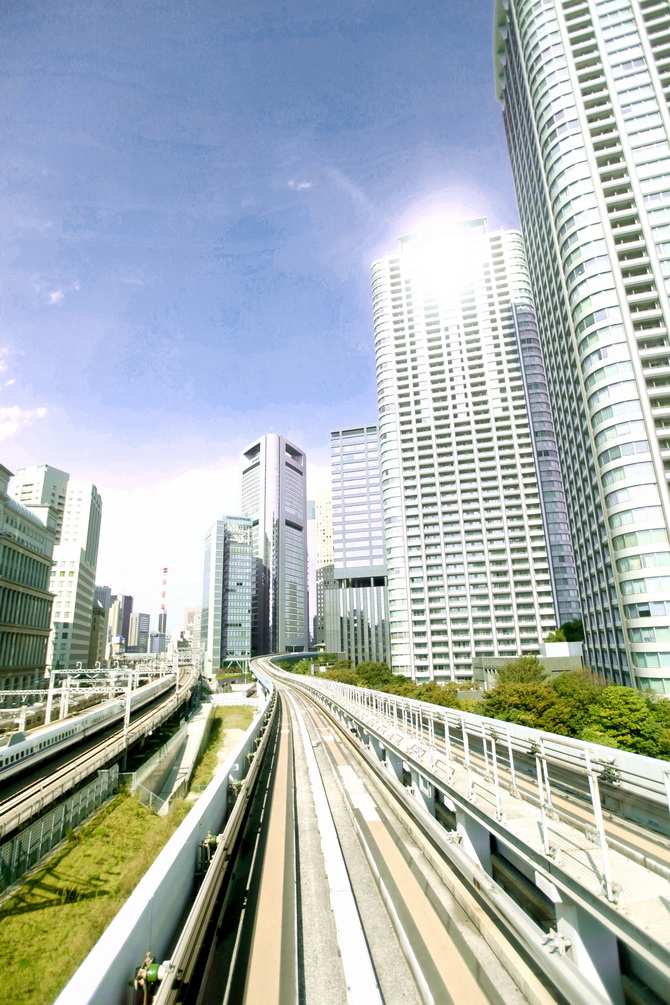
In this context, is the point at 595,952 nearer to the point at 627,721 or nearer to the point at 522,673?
the point at 627,721

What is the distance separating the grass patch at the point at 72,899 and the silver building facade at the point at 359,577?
13952 cm

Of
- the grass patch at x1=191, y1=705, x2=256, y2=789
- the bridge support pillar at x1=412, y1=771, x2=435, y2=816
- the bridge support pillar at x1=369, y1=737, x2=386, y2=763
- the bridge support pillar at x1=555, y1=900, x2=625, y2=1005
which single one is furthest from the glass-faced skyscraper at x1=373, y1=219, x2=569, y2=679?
the bridge support pillar at x1=555, y1=900, x2=625, y2=1005

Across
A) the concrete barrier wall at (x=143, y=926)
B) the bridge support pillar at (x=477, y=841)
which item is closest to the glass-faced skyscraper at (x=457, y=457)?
the bridge support pillar at (x=477, y=841)

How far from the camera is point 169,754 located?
40.5 metres

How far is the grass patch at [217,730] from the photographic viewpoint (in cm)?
3581

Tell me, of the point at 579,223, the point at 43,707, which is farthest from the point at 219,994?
the point at 579,223

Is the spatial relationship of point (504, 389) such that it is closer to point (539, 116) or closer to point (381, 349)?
point (381, 349)

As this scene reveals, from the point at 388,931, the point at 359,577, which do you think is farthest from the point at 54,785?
the point at 359,577

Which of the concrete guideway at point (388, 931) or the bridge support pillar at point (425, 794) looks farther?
the bridge support pillar at point (425, 794)

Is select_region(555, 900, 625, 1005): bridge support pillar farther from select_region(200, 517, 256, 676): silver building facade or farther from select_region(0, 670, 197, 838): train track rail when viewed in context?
select_region(200, 517, 256, 676): silver building facade

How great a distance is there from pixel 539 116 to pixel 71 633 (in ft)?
495

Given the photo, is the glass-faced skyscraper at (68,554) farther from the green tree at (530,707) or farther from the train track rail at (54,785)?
the green tree at (530,707)

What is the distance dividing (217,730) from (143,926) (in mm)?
52012

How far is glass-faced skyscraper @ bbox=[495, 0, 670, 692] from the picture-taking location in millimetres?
46312
